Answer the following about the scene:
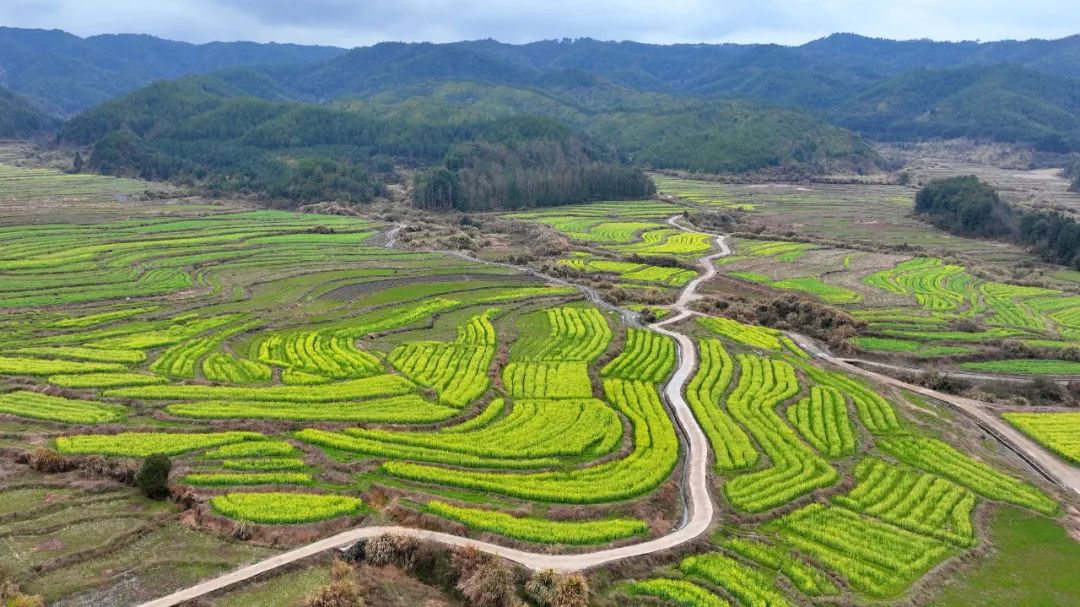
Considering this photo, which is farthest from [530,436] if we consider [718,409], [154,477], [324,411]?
[154,477]

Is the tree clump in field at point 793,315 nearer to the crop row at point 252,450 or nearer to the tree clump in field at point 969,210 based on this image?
the crop row at point 252,450

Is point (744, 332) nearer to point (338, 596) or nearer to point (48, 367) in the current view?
point (338, 596)

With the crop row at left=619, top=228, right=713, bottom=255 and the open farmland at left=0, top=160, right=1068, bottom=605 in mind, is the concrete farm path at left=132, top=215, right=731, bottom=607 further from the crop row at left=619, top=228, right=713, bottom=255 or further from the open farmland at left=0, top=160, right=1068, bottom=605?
the crop row at left=619, top=228, right=713, bottom=255

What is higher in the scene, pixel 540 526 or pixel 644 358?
pixel 644 358

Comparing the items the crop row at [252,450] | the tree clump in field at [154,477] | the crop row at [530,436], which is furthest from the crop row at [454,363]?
the tree clump in field at [154,477]

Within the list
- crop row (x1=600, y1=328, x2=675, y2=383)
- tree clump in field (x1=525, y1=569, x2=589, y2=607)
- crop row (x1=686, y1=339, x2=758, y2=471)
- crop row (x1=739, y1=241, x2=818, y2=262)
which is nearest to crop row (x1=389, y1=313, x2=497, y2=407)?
crop row (x1=600, y1=328, x2=675, y2=383)

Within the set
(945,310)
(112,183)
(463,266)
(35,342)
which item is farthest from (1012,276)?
(112,183)

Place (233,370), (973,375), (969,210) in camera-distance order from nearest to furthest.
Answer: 1. (233,370)
2. (973,375)
3. (969,210)
